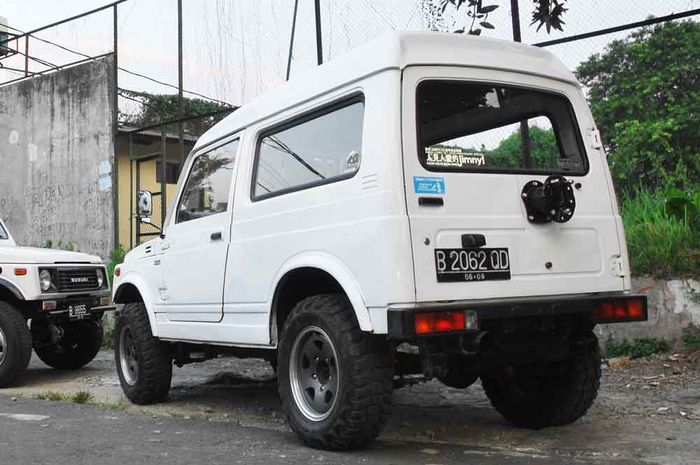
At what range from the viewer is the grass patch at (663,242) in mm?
Answer: 7344

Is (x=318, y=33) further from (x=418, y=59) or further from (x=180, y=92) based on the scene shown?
(x=418, y=59)

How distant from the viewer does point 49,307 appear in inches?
334

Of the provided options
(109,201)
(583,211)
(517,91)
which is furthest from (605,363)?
(109,201)

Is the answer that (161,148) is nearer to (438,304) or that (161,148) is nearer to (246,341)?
(246,341)

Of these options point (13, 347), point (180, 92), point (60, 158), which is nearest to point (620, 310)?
point (13, 347)

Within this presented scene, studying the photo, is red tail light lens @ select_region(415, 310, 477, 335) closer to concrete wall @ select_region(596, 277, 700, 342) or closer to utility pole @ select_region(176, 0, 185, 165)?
concrete wall @ select_region(596, 277, 700, 342)

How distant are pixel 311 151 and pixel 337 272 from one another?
94 cm

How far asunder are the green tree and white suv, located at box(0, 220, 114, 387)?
19.4ft

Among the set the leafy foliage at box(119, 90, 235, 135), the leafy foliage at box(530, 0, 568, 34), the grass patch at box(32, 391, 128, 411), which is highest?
the leafy foliage at box(119, 90, 235, 135)

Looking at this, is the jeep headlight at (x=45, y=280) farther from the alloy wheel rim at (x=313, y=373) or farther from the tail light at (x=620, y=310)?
the tail light at (x=620, y=310)

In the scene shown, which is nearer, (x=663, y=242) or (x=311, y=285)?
(x=311, y=285)

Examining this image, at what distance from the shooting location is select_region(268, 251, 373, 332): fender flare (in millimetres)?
4289

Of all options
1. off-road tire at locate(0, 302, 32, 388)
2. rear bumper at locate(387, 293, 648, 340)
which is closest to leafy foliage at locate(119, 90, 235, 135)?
off-road tire at locate(0, 302, 32, 388)

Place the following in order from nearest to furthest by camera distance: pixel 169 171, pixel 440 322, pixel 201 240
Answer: pixel 440 322 → pixel 201 240 → pixel 169 171
